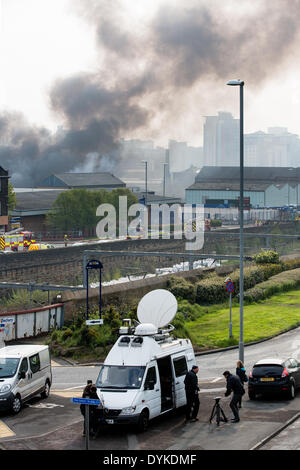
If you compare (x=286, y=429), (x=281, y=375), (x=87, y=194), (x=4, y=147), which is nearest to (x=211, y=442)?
(x=286, y=429)

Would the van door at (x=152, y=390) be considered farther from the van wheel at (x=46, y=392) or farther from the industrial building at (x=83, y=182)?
the industrial building at (x=83, y=182)

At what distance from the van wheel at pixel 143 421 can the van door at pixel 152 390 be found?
18 centimetres

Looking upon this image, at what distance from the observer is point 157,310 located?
21078 millimetres

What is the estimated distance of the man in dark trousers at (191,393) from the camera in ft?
58.1

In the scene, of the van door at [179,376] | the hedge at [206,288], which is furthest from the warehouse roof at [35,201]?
the van door at [179,376]

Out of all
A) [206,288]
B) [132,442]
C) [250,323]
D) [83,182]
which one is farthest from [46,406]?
[83,182]

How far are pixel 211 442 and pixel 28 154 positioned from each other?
150m

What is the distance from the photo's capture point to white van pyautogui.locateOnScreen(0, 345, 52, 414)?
1880 centimetres

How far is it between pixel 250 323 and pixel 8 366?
58.2ft

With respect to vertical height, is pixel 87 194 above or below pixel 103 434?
above

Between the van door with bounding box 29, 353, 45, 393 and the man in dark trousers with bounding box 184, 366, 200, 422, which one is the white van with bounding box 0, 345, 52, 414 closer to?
the van door with bounding box 29, 353, 45, 393

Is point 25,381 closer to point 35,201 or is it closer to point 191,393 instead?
point 191,393

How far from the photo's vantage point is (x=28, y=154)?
161000 mm
